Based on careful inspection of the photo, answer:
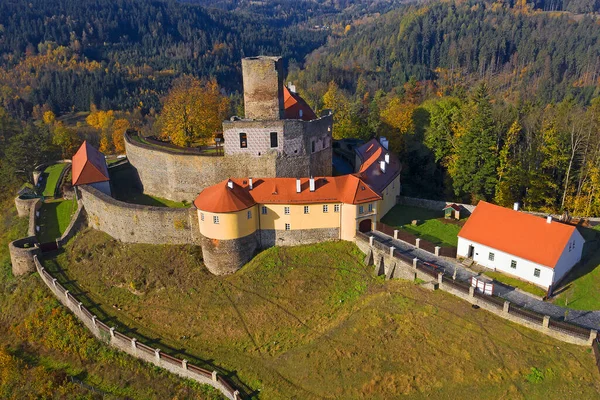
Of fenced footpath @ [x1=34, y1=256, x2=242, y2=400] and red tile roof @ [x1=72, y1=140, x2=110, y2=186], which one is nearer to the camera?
fenced footpath @ [x1=34, y1=256, x2=242, y2=400]

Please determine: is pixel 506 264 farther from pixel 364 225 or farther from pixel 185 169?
pixel 185 169

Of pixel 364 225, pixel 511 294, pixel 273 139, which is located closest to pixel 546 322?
pixel 511 294

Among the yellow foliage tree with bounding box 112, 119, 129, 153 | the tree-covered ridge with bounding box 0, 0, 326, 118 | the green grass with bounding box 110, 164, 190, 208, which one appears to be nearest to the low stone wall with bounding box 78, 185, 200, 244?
the green grass with bounding box 110, 164, 190, 208

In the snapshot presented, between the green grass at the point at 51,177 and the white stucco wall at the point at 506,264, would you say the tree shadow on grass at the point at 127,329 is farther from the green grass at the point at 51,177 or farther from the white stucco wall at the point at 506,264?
the white stucco wall at the point at 506,264

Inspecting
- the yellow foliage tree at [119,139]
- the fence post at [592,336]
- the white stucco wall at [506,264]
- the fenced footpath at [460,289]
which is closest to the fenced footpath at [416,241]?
the white stucco wall at [506,264]

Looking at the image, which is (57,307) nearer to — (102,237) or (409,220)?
(102,237)

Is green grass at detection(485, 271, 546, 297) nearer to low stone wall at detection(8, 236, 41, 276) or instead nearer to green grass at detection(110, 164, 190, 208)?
green grass at detection(110, 164, 190, 208)
